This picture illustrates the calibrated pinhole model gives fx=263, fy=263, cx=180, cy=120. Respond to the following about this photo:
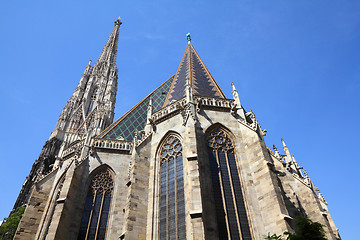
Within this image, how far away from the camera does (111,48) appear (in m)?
41.5

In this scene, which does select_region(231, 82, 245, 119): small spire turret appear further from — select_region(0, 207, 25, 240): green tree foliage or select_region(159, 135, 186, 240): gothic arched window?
select_region(0, 207, 25, 240): green tree foliage

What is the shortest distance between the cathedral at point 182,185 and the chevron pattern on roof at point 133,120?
0.16 metres

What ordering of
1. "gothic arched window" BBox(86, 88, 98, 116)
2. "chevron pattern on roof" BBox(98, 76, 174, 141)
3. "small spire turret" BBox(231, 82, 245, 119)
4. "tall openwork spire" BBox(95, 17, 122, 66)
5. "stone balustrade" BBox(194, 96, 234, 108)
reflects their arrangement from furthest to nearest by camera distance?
"tall openwork spire" BBox(95, 17, 122, 66) < "gothic arched window" BBox(86, 88, 98, 116) < "chevron pattern on roof" BBox(98, 76, 174, 141) < "stone balustrade" BBox(194, 96, 234, 108) < "small spire turret" BBox(231, 82, 245, 119)

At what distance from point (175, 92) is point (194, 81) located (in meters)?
1.39

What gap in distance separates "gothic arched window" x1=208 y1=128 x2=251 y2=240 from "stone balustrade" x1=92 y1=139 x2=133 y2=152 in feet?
18.0

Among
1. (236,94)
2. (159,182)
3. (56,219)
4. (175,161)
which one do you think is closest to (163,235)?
(159,182)

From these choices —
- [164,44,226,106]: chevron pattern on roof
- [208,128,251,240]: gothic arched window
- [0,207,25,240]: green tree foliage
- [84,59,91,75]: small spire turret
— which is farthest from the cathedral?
[84,59,91,75]: small spire turret

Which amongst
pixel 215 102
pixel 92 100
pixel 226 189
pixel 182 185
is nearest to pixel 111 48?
pixel 92 100

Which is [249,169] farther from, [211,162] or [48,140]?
[48,140]

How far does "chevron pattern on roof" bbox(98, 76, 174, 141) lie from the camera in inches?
658

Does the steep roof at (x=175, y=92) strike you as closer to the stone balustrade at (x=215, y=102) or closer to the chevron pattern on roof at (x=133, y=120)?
the chevron pattern on roof at (x=133, y=120)

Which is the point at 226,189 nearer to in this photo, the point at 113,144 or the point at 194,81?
the point at 113,144

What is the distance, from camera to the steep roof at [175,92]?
15768 millimetres

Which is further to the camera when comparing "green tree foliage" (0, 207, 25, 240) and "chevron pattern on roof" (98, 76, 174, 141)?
"chevron pattern on roof" (98, 76, 174, 141)
